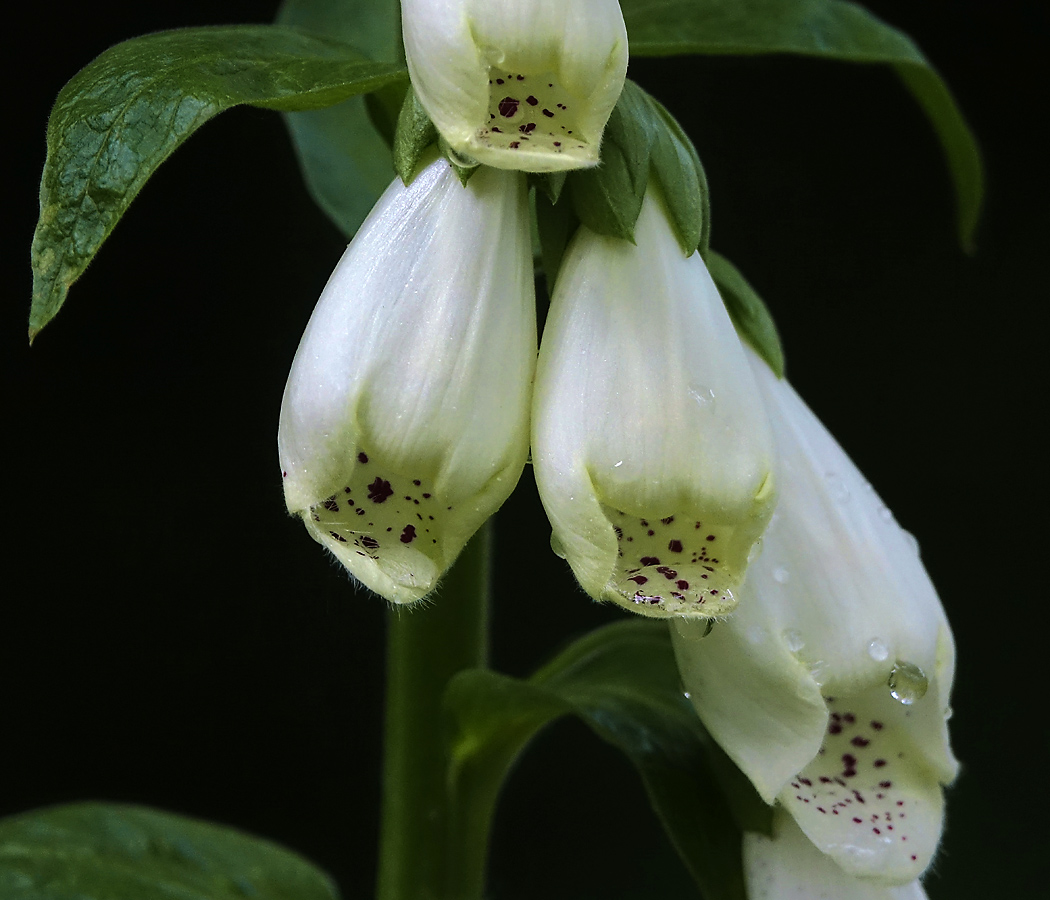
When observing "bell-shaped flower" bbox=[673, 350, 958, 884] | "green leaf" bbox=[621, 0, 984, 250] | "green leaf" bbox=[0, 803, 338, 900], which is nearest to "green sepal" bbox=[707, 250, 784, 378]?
"bell-shaped flower" bbox=[673, 350, 958, 884]

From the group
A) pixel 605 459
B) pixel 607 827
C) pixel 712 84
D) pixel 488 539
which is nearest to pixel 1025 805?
pixel 607 827

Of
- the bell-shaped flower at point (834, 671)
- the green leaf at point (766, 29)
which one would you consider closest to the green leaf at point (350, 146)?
the green leaf at point (766, 29)

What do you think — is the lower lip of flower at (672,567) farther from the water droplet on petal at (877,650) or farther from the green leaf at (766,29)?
the green leaf at (766,29)

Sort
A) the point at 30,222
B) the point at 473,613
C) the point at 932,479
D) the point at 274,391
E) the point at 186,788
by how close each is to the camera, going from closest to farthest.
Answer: the point at 473,613 → the point at 30,222 → the point at 274,391 → the point at 186,788 → the point at 932,479

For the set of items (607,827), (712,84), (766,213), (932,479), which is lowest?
(607,827)

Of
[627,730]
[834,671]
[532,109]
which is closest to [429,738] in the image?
[627,730]

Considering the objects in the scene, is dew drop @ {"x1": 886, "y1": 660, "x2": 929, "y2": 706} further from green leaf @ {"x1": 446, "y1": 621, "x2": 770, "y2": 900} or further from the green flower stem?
the green flower stem

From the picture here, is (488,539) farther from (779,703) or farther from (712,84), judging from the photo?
(712,84)
